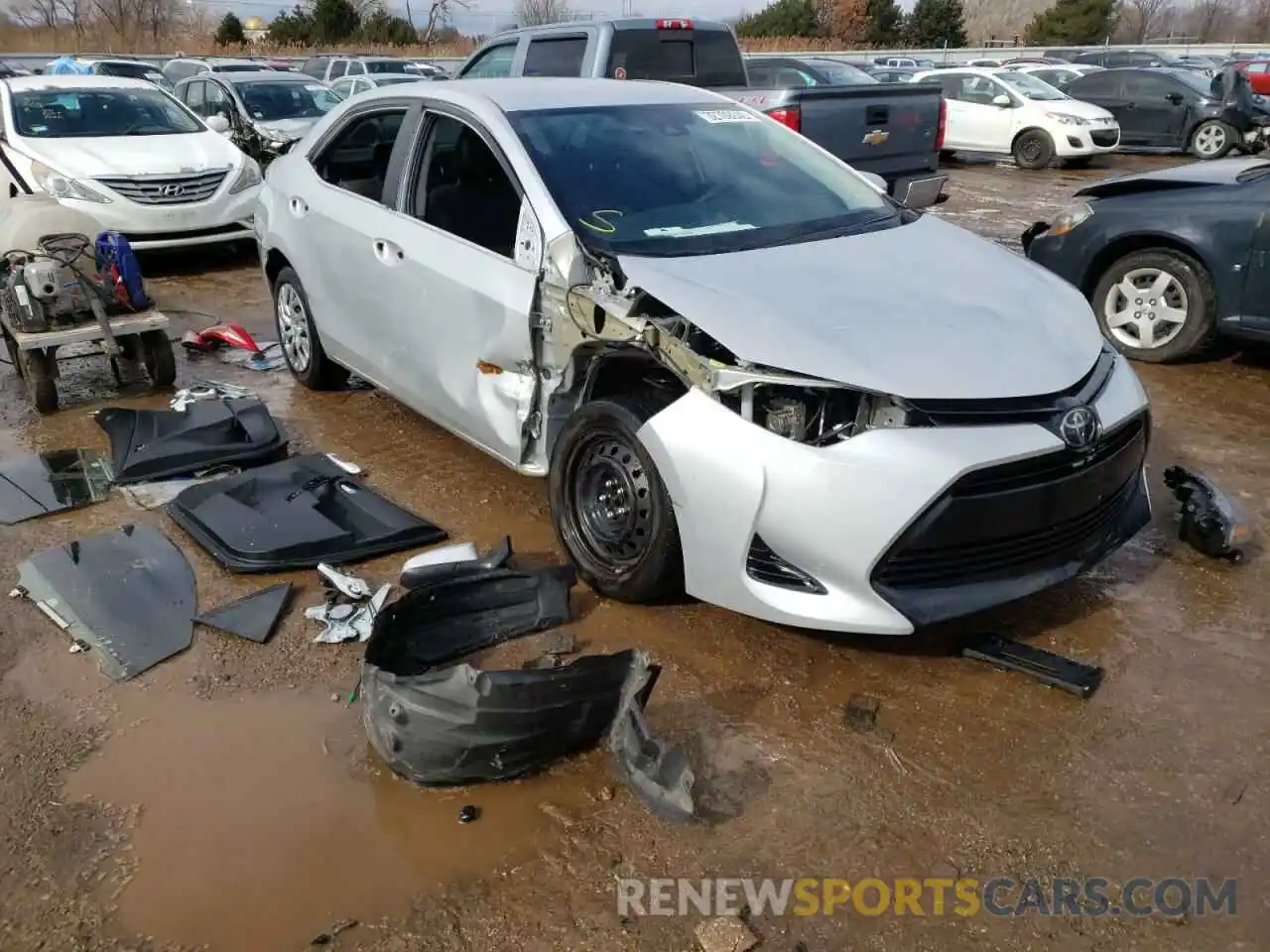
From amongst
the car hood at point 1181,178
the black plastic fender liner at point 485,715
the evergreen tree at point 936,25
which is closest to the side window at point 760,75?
the car hood at point 1181,178

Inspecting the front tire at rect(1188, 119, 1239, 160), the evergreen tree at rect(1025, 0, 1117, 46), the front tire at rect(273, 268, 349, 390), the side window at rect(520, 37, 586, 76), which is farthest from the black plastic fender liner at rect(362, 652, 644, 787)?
the evergreen tree at rect(1025, 0, 1117, 46)

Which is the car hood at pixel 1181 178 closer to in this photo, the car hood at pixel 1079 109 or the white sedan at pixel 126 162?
the white sedan at pixel 126 162

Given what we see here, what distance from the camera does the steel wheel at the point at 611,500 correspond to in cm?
343

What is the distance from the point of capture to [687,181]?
4141mm

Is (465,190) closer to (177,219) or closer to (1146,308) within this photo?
(1146,308)

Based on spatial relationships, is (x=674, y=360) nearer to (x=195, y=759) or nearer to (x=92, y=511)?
(x=195, y=759)

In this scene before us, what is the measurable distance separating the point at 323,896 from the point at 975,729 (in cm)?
190

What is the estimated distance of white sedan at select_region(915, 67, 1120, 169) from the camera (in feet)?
54.3

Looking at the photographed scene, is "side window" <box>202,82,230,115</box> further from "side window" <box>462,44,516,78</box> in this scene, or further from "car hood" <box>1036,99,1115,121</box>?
"car hood" <box>1036,99,1115,121</box>

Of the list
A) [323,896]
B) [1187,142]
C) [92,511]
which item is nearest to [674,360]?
[323,896]

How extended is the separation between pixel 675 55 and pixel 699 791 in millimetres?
8301

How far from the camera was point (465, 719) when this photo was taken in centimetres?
266

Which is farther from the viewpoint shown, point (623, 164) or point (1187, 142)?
point (1187, 142)

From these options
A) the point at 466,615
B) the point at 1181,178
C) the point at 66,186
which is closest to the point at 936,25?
the point at 1181,178
